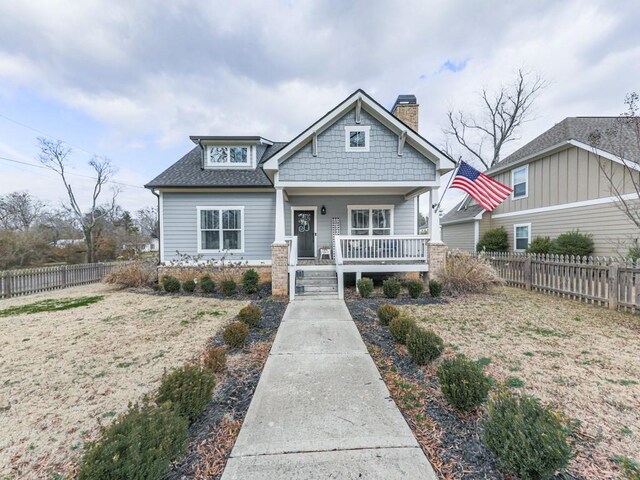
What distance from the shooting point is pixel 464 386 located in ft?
8.79

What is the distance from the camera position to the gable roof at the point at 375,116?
855 cm

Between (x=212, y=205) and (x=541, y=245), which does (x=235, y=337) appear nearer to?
(x=212, y=205)

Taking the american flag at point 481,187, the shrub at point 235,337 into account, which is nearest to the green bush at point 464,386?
the shrub at point 235,337

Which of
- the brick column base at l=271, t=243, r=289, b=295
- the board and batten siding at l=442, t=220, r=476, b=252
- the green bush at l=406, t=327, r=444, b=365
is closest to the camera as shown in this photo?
the green bush at l=406, t=327, r=444, b=365

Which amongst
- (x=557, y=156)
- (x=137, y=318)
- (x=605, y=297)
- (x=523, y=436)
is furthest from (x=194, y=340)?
(x=557, y=156)

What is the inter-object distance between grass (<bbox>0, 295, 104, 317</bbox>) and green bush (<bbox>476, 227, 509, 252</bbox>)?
17593 mm

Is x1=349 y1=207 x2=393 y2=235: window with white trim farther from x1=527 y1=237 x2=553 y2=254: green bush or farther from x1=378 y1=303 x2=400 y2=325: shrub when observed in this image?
x1=527 y1=237 x2=553 y2=254: green bush

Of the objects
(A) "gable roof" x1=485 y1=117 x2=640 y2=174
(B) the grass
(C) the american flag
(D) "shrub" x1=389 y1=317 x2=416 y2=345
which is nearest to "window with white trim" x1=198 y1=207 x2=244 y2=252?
(B) the grass

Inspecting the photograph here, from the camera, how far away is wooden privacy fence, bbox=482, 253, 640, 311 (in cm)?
641

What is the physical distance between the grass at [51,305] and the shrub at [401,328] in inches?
350

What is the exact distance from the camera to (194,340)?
5.14 metres

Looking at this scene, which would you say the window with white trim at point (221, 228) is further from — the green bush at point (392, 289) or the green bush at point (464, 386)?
the green bush at point (464, 386)

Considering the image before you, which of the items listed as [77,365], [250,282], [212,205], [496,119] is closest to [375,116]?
[250,282]

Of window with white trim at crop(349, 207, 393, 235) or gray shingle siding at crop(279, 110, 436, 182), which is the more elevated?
gray shingle siding at crop(279, 110, 436, 182)
